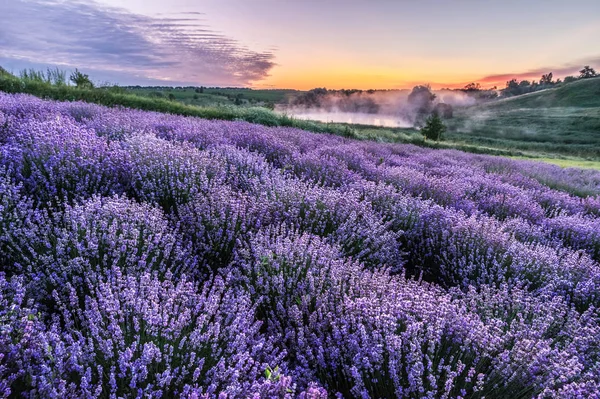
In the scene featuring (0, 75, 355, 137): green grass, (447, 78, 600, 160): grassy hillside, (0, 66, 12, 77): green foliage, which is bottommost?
(447, 78, 600, 160): grassy hillside

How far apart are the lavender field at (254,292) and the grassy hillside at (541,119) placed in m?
56.8

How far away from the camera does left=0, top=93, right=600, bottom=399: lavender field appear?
141 centimetres

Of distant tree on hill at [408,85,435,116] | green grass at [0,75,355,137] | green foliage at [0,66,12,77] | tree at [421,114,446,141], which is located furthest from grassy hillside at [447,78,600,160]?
green foliage at [0,66,12,77]

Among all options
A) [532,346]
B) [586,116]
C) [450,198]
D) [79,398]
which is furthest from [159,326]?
[586,116]

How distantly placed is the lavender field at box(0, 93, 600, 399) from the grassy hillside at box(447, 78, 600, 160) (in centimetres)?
5676

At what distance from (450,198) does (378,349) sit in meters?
3.48

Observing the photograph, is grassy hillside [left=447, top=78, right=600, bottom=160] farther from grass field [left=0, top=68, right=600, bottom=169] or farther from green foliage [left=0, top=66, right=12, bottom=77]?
green foliage [left=0, top=66, right=12, bottom=77]

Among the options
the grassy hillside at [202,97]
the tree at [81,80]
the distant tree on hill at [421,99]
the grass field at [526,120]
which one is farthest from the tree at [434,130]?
the distant tree on hill at [421,99]

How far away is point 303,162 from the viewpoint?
4.91 metres

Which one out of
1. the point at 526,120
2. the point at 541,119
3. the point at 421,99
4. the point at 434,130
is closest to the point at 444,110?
the point at 421,99

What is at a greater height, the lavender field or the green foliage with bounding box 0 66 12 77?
the green foliage with bounding box 0 66 12 77

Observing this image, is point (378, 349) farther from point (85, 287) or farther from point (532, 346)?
point (85, 287)

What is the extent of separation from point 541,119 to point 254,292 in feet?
294

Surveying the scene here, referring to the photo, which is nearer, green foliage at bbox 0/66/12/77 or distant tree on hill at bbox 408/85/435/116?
green foliage at bbox 0/66/12/77
